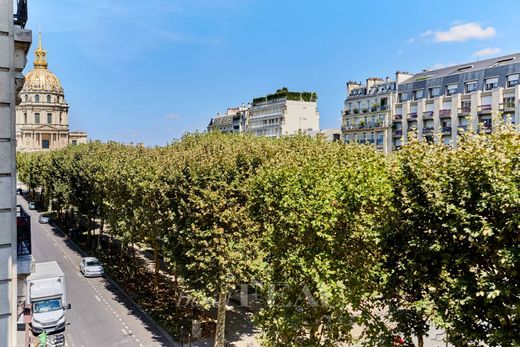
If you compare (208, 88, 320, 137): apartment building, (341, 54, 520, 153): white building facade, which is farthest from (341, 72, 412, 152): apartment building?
(208, 88, 320, 137): apartment building

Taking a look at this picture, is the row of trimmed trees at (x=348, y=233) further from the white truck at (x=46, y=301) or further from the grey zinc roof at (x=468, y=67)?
the grey zinc roof at (x=468, y=67)

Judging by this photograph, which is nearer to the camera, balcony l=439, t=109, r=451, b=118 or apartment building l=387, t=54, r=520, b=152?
apartment building l=387, t=54, r=520, b=152

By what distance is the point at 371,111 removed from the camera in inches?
2547

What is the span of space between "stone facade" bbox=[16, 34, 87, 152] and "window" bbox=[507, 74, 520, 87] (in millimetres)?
119602

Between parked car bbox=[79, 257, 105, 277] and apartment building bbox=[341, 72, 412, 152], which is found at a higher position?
apartment building bbox=[341, 72, 412, 152]

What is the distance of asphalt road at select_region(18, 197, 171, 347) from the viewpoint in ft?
85.2

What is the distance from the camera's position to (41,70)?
13812 cm

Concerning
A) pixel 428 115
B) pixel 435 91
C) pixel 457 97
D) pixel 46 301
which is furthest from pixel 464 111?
pixel 46 301

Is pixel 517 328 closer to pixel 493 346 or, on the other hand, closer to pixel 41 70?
pixel 493 346

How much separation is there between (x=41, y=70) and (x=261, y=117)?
7881cm

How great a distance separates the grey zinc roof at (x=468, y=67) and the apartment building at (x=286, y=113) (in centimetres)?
3317

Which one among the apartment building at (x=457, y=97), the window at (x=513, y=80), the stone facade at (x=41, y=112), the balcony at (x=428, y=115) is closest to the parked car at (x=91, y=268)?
the apartment building at (x=457, y=97)

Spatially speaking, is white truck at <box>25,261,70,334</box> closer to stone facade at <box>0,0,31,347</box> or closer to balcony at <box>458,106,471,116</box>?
stone facade at <box>0,0,31,347</box>

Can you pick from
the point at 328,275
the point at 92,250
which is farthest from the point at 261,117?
the point at 328,275
